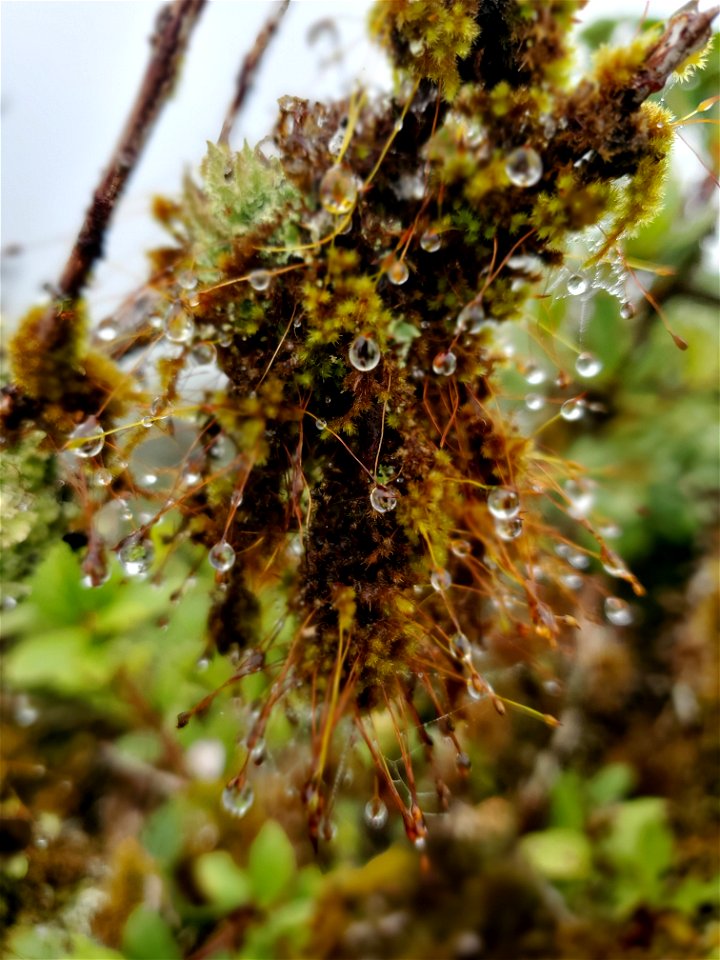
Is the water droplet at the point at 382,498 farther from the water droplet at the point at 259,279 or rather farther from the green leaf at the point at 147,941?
the green leaf at the point at 147,941

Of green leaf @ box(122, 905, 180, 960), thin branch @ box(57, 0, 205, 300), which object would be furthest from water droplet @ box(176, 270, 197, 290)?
green leaf @ box(122, 905, 180, 960)

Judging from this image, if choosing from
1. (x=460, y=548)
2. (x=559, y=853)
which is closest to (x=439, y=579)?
(x=460, y=548)

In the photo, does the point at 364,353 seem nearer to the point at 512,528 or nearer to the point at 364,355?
the point at 364,355

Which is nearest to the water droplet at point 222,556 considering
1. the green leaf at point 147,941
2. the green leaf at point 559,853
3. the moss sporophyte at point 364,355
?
the moss sporophyte at point 364,355

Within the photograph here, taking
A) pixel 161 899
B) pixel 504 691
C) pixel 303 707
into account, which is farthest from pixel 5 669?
pixel 504 691

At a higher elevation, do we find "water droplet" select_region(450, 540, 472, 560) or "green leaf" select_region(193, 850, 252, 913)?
"water droplet" select_region(450, 540, 472, 560)

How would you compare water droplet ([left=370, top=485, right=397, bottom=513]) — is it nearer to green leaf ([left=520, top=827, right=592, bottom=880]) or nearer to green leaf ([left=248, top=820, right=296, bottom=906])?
green leaf ([left=248, top=820, right=296, bottom=906])

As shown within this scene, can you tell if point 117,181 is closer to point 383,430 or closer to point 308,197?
point 308,197
